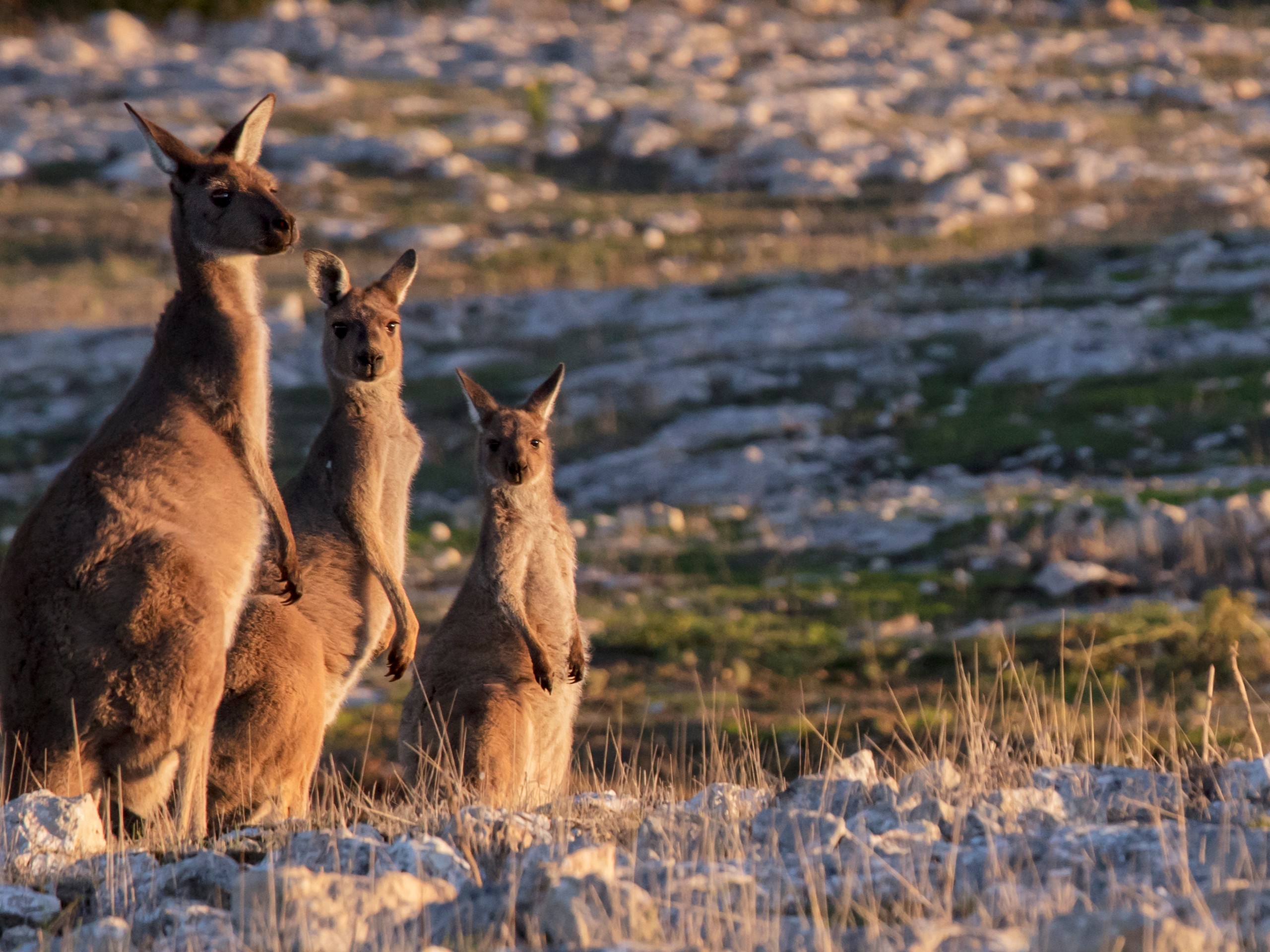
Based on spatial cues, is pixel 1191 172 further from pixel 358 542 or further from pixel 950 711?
pixel 358 542

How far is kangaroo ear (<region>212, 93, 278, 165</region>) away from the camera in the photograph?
234 inches

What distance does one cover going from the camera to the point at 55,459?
18078mm

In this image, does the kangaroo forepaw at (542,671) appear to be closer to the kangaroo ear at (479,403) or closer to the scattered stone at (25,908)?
the kangaroo ear at (479,403)

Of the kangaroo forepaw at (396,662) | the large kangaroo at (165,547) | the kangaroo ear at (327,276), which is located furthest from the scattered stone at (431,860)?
the kangaroo ear at (327,276)

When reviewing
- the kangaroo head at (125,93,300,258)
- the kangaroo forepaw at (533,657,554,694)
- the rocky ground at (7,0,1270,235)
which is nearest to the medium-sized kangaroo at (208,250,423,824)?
the kangaroo forepaw at (533,657,554,694)

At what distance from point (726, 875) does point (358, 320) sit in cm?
322

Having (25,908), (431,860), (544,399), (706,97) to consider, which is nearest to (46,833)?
(25,908)

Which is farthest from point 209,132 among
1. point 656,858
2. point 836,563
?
point 656,858

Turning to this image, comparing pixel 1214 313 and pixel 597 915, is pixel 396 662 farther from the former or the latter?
pixel 1214 313

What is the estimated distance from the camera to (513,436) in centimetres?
680

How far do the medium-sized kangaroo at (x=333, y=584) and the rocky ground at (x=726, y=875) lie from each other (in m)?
0.55

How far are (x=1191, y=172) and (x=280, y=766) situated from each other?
25.0 m

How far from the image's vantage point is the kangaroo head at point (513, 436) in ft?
22.1

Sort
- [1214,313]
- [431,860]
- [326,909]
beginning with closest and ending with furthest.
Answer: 1. [326,909]
2. [431,860]
3. [1214,313]
